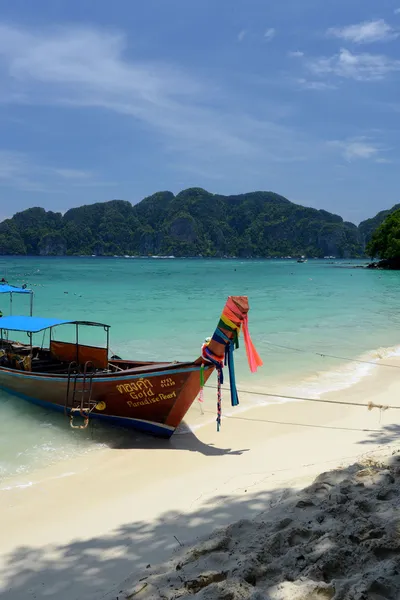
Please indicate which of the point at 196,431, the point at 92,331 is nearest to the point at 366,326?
the point at 92,331

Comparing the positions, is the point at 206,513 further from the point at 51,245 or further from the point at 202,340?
the point at 51,245

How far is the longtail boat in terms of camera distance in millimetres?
6773

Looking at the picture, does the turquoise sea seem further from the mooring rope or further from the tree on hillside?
the tree on hillside

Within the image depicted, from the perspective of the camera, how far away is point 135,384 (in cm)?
748

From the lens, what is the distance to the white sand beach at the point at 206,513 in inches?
114

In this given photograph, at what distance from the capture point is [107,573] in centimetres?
369

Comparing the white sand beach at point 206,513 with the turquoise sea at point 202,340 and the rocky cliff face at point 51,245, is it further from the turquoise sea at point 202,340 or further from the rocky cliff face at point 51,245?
the rocky cliff face at point 51,245

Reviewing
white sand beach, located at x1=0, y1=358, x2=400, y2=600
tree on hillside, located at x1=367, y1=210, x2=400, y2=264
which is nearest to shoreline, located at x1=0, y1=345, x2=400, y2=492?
white sand beach, located at x1=0, y1=358, x2=400, y2=600

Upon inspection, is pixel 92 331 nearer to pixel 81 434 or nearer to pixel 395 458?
pixel 81 434

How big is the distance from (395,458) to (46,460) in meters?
4.78

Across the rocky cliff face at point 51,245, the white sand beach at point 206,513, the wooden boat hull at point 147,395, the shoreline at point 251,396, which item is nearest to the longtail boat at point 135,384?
the wooden boat hull at point 147,395

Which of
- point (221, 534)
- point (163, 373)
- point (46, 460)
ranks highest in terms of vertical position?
point (163, 373)

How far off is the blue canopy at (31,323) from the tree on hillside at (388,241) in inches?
2609

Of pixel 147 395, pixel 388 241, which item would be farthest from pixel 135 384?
pixel 388 241
